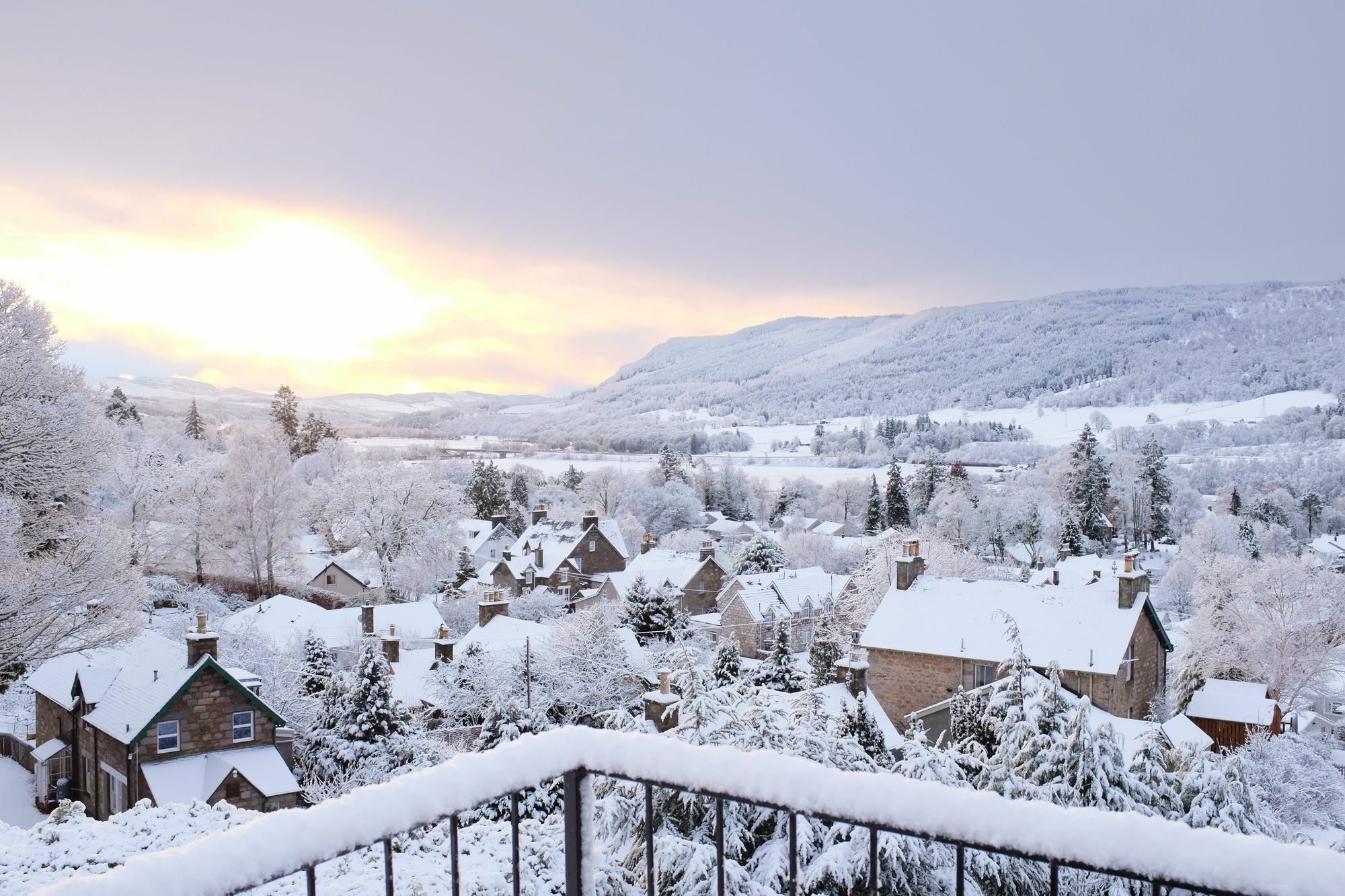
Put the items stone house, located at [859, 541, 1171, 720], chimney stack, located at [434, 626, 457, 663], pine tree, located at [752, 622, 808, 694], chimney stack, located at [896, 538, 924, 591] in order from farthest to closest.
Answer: chimney stack, located at [896, 538, 924, 591] < chimney stack, located at [434, 626, 457, 663] < pine tree, located at [752, 622, 808, 694] < stone house, located at [859, 541, 1171, 720]

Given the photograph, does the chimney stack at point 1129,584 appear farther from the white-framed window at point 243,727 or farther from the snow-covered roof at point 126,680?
the white-framed window at point 243,727

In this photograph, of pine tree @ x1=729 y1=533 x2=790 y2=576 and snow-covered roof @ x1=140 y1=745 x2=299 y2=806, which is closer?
snow-covered roof @ x1=140 y1=745 x2=299 y2=806

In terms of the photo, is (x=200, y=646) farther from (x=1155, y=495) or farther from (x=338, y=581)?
(x=1155, y=495)

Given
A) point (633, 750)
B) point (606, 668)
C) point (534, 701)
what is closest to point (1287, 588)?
point (606, 668)

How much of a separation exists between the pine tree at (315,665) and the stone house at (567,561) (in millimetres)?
17132

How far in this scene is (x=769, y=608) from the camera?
1373 inches

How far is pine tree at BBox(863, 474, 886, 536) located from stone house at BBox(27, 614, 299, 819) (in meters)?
48.2

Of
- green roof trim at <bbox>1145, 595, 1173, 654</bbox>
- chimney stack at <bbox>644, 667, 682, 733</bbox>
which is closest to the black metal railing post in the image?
chimney stack at <bbox>644, 667, 682, 733</bbox>

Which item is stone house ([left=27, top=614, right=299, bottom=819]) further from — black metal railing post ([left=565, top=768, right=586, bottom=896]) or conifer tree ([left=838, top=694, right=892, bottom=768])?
black metal railing post ([left=565, top=768, right=586, bottom=896])

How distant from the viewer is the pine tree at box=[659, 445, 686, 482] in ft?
246

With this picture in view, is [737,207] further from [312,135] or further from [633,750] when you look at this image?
[633,750]

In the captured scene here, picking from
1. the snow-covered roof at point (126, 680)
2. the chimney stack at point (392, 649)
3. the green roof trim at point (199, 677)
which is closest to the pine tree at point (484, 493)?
the chimney stack at point (392, 649)

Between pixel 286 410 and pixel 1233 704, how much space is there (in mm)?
63667

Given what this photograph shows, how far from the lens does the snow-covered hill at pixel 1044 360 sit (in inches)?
4574
